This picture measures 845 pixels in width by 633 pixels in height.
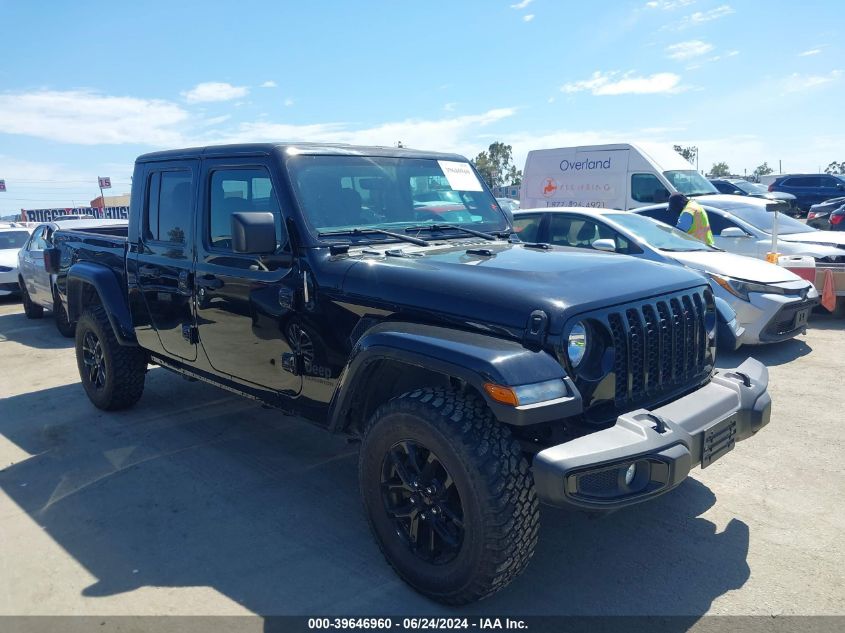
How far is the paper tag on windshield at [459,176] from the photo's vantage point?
14.6ft

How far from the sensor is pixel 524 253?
3.74 metres

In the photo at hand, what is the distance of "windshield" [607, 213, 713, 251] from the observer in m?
7.30

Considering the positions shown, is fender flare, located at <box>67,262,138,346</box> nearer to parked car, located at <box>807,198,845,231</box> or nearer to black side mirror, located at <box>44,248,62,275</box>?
black side mirror, located at <box>44,248,62,275</box>

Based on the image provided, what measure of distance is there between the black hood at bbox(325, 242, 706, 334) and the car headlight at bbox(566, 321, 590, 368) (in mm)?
71

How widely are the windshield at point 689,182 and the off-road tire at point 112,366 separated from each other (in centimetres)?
939

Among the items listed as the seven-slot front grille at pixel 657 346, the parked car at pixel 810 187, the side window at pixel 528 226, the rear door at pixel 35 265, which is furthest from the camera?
the parked car at pixel 810 187

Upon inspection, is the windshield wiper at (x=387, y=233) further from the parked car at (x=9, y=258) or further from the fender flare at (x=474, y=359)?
the parked car at (x=9, y=258)

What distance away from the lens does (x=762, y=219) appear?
10.2 m

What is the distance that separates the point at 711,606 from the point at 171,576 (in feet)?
8.01

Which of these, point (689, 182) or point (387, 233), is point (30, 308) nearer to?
point (387, 233)

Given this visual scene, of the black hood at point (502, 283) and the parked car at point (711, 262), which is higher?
the black hood at point (502, 283)

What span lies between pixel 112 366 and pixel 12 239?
1080 centimetres

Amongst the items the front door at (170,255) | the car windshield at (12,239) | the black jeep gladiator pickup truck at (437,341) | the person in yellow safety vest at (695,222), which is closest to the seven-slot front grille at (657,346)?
the black jeep gladiator pickup truck at (437,341)

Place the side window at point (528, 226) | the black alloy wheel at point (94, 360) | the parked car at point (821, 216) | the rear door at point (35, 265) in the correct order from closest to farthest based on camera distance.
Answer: the black alloy wheel at point (94, 360), the side window at point (528, 226), the rear door at point (35, 265), the parked car at point (821, 216)
